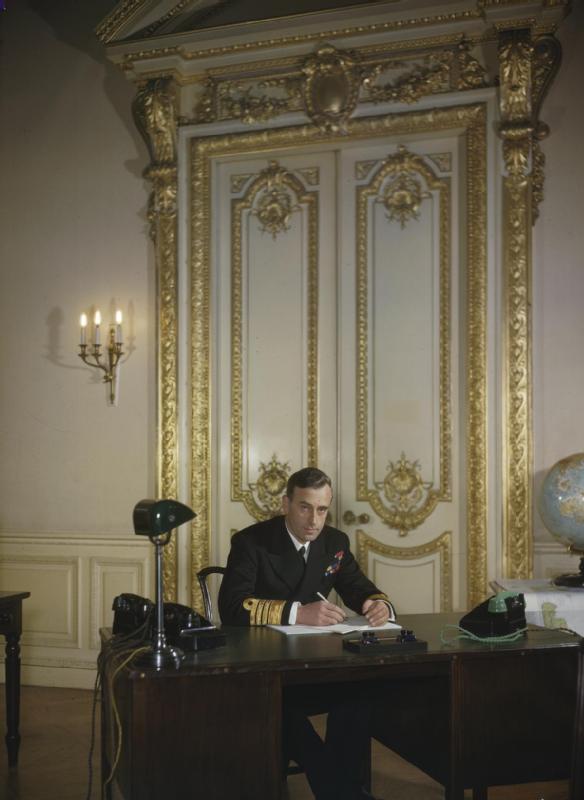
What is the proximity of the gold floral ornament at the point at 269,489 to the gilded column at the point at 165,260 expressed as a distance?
50cm

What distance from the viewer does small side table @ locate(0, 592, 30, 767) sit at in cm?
434

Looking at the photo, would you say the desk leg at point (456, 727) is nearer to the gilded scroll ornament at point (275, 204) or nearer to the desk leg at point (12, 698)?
the desk leg at point (12, 698)

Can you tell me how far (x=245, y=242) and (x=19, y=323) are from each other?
1607mm

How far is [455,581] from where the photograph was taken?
5297mm

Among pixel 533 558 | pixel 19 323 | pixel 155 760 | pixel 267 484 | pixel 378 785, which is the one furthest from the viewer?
pixel 19 323

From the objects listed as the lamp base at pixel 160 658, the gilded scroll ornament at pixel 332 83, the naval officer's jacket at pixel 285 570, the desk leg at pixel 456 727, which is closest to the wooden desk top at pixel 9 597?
the naval officer's jacket at pixel 285 570

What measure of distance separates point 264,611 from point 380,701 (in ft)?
1.78

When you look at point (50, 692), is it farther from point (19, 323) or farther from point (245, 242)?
point (245, 242)

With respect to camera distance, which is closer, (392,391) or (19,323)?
(392,391)

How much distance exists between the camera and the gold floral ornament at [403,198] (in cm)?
546

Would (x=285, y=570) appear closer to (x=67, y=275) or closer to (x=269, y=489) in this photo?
(x=269, y=489)

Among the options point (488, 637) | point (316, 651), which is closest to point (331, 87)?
point (488, 637)

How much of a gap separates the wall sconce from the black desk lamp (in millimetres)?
3010

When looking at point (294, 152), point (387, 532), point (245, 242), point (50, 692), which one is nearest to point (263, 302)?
point (245, 242)
